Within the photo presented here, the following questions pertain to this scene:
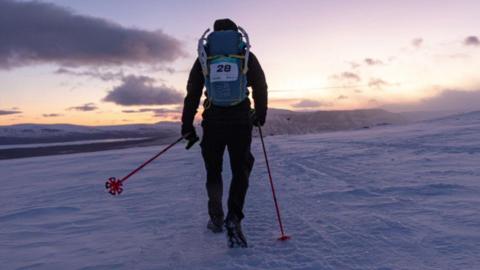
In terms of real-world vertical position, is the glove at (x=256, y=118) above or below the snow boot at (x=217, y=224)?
above

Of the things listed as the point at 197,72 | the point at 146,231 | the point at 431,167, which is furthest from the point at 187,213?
the point at 431,167

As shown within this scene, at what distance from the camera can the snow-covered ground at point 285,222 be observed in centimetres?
341

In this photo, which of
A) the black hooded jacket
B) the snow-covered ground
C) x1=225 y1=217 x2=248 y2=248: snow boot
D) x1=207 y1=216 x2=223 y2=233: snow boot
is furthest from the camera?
x1=207 y1=216 x2=223 y2=233: snow boot

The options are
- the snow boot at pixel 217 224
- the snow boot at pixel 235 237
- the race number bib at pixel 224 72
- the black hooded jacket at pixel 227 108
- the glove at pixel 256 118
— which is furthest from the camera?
the snow boot at pixel 217 224

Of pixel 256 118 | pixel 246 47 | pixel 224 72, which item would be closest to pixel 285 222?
pixel 256 118

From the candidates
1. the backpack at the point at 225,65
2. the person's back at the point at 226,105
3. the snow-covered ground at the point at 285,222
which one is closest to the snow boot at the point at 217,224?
the person's back at the point at 226,105

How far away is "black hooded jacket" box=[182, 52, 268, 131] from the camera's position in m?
A: 4.14

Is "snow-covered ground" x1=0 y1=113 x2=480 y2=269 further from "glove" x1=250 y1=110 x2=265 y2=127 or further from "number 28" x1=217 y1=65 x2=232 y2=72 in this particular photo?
"number 28" x1=217 y1=65 x2=232 y2=72

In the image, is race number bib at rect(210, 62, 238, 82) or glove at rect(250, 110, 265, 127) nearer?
race number bib at rect(210, 62, 238, 82)

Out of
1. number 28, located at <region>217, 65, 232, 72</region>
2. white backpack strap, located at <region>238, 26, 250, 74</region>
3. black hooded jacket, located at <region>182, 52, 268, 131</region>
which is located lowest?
black hooded jacket, located at <region>182, 52, 268, 131</region>

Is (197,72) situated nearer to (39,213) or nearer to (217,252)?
(217,252)

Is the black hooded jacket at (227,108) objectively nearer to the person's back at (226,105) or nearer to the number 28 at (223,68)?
the person's back at (226,105)

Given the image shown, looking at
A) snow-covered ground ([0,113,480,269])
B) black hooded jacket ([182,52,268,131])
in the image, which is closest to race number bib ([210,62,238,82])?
black hooded jacket ([182,52,268,131])

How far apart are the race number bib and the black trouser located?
1.56 feet
